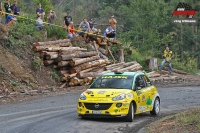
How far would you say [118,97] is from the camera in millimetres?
13484

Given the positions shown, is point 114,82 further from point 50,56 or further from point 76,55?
point 76,55

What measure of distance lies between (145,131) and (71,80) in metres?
12.7

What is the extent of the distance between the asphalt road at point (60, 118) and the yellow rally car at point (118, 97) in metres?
0.34

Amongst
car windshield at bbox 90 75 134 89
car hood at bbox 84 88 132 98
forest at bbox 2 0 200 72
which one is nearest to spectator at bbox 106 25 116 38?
forest at bbox 2 0 200 72

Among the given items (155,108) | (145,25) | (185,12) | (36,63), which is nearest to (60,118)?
(155,108)

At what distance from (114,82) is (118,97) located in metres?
1.32

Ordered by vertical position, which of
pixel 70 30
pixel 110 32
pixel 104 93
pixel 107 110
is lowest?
pixel 107 110

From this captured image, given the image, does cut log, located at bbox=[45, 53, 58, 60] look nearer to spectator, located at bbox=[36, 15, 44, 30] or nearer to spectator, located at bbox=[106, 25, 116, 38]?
spectator, located at bbox=[36, 15, 44, 30]

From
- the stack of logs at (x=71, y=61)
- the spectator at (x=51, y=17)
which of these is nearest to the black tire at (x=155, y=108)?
the stack of logs at (x=71, y=61)

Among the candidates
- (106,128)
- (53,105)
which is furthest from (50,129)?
(53,105)

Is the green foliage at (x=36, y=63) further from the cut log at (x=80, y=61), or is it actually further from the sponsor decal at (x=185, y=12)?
the sponsor decal at (x=185, y=12)

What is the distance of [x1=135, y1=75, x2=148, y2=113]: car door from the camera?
47.7 ft

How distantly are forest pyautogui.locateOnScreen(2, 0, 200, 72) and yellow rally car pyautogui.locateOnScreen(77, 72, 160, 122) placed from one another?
55.6 ft

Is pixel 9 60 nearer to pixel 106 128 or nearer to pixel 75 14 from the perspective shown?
pixel 106 128
